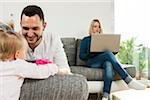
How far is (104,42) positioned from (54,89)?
2.46 meters

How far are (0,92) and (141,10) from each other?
13.7 ft

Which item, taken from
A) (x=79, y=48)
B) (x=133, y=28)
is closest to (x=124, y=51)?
(x=133, y=28)

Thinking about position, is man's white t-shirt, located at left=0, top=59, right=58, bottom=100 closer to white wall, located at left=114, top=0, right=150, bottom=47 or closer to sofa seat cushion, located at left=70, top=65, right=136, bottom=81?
sofa seat cushion, located at left=70, top=65, right=136, bottom=81

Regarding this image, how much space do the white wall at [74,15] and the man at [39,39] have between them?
2712 millimetres

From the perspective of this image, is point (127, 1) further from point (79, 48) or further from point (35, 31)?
point (35, 31)

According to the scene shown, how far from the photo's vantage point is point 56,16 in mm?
4453

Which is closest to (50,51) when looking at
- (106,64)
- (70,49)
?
(106,64)

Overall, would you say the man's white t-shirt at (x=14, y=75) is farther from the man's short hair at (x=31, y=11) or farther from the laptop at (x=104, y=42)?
the laptop at (x=104, y=42)

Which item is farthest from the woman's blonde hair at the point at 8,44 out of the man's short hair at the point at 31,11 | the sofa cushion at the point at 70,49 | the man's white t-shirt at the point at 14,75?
the sofa cushion at the point at 70,49

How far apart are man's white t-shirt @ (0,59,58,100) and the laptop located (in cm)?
235

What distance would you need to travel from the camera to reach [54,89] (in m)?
0.84

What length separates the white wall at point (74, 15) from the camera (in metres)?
4.43

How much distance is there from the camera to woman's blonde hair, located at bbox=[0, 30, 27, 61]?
0.90m

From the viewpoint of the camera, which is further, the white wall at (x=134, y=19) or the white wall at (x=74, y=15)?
the white wall at (x=134, y=19)
